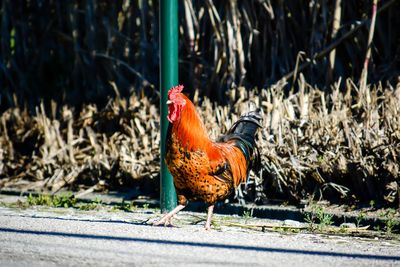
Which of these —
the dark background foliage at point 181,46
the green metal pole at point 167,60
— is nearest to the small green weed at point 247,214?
the green metal pole at point 167,60

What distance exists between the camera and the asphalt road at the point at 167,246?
5.54 meters

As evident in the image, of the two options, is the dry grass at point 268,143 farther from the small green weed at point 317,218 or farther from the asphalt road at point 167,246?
the asphalt road at point 167,246

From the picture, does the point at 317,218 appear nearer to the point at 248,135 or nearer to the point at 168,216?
the point at 248,135

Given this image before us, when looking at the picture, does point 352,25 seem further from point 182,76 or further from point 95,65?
point 95,65

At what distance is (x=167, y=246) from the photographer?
237 inches

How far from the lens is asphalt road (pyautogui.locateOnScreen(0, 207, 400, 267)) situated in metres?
5.54

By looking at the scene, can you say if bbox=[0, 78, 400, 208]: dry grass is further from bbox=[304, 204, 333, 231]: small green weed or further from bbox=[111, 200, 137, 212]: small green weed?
bbox=[111, 200, 137, 212]: small green weed

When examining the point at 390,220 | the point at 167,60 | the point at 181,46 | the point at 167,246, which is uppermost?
the point at 181,46

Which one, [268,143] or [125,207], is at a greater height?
[268,143]

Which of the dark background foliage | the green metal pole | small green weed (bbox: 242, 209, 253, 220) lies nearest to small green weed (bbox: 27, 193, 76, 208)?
the green metal pole

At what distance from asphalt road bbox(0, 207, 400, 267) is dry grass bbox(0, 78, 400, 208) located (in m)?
1.37

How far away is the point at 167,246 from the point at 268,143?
10.1 ft

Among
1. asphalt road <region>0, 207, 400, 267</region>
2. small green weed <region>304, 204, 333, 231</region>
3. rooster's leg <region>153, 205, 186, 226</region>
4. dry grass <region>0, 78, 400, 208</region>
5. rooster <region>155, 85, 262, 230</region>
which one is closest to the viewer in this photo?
asphalt road <region>0, 207, 400, 267</region>

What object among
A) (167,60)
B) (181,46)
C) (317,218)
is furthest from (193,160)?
(181,46)
